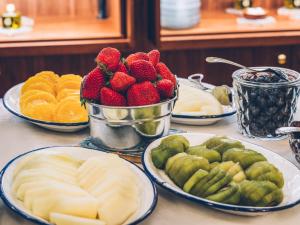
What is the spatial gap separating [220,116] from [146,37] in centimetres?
103

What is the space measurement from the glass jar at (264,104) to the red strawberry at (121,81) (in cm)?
25

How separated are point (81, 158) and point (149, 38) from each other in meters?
1.26

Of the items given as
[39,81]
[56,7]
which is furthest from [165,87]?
[56,7]

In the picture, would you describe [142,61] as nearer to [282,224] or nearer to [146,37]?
[282,224]

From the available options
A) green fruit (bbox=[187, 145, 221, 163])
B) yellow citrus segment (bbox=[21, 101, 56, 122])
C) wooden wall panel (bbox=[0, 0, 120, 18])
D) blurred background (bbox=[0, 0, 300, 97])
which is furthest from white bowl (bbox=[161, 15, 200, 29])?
green fruit (bbox=[187, 145, 221, 163])

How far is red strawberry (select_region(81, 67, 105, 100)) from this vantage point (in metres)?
1.11

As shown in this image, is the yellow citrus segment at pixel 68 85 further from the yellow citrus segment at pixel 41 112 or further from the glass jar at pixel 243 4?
the glass jar at pixel 243 4

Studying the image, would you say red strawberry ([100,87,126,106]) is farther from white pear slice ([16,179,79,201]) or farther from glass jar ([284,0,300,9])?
glass jar ([284,0,300,9])

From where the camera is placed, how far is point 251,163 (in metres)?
1.00

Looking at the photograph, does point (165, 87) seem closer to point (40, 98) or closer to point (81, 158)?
point (81, 158)

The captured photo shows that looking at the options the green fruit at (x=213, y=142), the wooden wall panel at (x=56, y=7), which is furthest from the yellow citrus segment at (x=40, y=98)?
the wooden wall panel at (x=56, y=7)

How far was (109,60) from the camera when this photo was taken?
1.11 metres

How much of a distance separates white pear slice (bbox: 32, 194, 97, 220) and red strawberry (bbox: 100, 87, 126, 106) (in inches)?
10.6

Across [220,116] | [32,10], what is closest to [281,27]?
[32,10]
